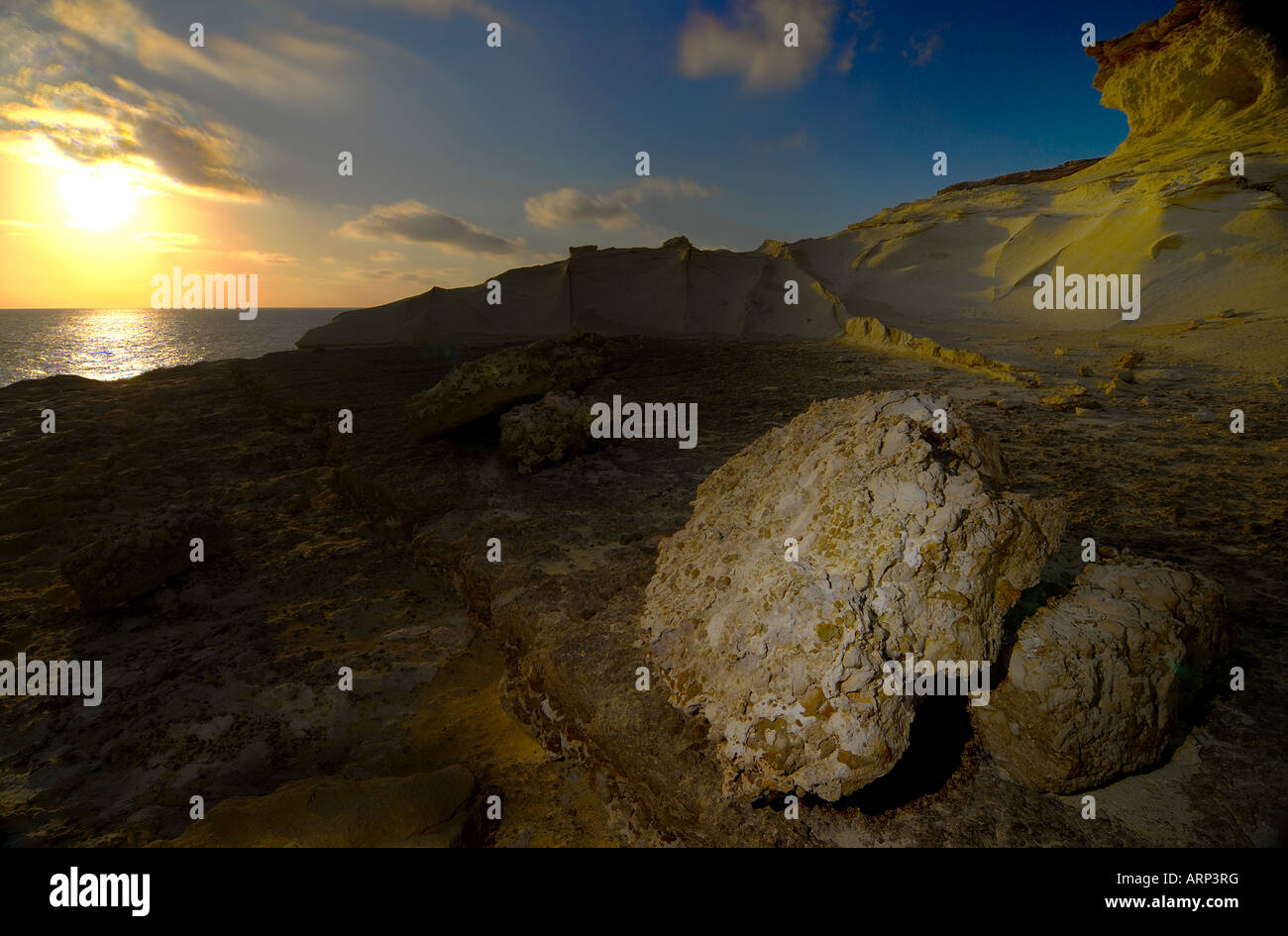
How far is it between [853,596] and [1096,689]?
0.85m

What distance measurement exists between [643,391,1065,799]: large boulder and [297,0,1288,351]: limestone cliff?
35.2 feet

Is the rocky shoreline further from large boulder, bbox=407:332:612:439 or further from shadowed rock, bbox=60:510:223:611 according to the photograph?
large boulder, bbox=407:332:612:439

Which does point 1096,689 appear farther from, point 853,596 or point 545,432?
point 545,432

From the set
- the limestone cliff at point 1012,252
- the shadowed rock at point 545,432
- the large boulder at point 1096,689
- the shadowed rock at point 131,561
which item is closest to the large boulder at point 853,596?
the large boulder at point 1096,689

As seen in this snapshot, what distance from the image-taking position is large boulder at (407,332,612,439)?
5496 millimetres

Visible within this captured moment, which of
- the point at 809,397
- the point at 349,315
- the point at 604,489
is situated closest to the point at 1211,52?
the point at 809,397

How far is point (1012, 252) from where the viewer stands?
1346 cm

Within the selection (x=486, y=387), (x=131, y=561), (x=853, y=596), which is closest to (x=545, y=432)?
(x=486, y=387)

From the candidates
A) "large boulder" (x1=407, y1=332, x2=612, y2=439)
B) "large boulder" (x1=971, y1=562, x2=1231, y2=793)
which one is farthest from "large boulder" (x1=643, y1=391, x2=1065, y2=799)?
"large boulder" (x1=407, y1=332, x2=612, y2=439)

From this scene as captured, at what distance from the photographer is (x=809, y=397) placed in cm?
701

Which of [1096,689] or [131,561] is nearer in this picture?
[1096,689]

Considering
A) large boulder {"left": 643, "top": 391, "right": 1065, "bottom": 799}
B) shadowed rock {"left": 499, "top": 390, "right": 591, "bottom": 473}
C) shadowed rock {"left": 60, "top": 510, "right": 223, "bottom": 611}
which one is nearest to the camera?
large boulder {"left": 643, "top": 391, "right": 1065, "bottom": 799}

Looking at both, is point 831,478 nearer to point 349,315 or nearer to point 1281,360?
point 1281,360

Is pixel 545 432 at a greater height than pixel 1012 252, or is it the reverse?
pixel 1012 252
